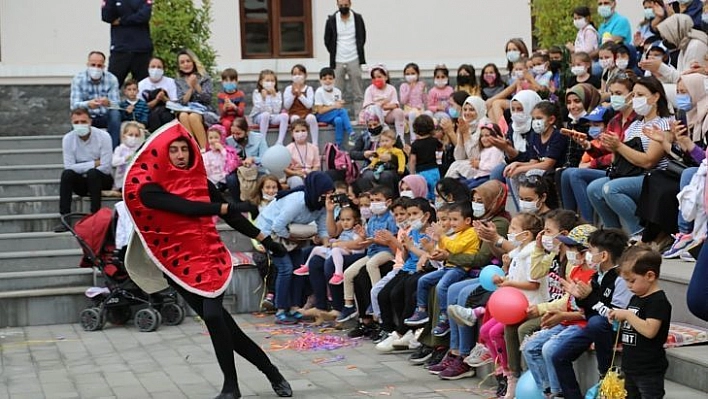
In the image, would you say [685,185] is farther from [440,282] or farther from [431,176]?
[431,176]

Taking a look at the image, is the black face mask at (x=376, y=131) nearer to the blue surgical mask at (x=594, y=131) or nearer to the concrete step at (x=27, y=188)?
the concrete step at (x=27, y=188)

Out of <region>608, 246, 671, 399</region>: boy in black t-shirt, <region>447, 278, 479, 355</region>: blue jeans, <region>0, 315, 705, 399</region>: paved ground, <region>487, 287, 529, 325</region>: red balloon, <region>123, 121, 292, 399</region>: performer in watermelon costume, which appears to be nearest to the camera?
<region>608, 246, 671, 399</region>: boy in black t-shirt

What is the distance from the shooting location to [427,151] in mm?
14016

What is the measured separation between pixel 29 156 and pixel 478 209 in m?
8.28

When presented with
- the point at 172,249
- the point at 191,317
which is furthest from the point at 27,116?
the point at 172,249

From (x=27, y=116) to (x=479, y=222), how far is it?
10.6 m

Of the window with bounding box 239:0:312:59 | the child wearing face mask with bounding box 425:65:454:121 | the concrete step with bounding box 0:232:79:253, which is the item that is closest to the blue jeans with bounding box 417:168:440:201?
the child wearing face mask with bounding box 425:65:454:121

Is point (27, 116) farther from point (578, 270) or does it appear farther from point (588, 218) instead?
point (578, 270)

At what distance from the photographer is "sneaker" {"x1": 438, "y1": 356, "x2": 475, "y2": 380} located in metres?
9.68

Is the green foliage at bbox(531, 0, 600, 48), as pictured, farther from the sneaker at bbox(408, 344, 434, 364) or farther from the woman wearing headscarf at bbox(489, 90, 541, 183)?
the sneaker at bbox(408, 344, 434, 364)

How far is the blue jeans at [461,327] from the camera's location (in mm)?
9617

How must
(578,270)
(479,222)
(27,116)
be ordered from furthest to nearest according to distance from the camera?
(27,116) → (479,222) → (578,270)

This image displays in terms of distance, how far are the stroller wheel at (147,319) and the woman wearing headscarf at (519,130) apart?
12.1 ft

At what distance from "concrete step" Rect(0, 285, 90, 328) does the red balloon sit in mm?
6101
